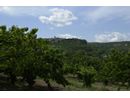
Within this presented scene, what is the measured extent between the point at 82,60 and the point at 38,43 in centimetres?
3046

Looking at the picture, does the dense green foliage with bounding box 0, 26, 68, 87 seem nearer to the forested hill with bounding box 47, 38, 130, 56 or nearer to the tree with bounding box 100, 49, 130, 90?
the tree with bounding box 100, 49, 130, 90

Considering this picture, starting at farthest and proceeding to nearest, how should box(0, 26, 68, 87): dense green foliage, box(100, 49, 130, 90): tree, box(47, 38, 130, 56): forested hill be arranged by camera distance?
box(47, 38, 130, 56): forested hill < box(100, 49, 130, 90): tree < box(0, 26, 68, 87): dense green foliage

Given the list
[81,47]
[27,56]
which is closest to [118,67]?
[27,56]

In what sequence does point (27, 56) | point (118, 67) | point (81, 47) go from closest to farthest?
point (27, 56) < point (118, 67) < point (81, 47)

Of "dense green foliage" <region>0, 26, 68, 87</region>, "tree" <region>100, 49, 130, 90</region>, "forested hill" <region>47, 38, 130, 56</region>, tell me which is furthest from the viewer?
"forested hill" <region>47, 38, 130, 56</region>

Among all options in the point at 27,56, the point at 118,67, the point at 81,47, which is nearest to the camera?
the point at 27,56

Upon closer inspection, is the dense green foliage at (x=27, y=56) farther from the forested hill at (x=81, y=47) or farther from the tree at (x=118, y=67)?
the forested hill at (x=81, y=47)

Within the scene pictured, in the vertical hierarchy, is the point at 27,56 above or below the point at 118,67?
above

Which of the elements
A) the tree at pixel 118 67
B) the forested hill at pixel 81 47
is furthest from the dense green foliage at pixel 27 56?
the forested hill at pixel 81 47

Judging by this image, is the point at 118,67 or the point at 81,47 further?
the point at 81,47

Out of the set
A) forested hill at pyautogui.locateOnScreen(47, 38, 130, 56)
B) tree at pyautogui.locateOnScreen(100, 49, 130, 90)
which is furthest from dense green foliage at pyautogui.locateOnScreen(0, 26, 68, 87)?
forested hill at pyautogui.locateOnScreen(47, 38, 130, 56)

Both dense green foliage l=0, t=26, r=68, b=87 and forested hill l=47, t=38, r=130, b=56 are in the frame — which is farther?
forested hill l=47, t=38, r=130, b=56

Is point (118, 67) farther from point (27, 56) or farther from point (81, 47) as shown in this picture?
point (81, 47)

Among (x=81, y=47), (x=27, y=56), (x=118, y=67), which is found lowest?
(x=118, y=67)
